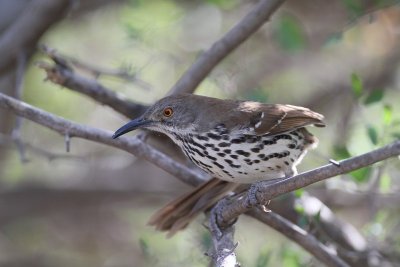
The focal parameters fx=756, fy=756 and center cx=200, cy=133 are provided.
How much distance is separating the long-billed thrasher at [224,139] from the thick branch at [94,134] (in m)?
0.08

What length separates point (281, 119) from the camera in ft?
13.1

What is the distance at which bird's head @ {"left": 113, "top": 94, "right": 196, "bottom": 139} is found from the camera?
13.5 ft

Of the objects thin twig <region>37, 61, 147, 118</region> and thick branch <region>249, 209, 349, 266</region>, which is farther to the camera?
thin twig <region>37, 61, 147, 118</region>

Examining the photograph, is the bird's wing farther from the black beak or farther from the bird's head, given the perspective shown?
the black beak

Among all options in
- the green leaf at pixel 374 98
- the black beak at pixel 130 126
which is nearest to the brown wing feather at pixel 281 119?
the green leaf at pixel 374 98

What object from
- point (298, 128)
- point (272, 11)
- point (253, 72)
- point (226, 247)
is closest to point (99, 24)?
point (253, 72)

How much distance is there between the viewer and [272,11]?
4.38 m

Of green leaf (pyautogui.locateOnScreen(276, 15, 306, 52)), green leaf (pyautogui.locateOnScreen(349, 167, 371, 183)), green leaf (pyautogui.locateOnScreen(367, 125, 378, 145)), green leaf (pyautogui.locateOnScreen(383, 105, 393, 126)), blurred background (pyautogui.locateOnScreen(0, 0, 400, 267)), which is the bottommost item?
blurred background (pyautogui.locateOnScreen(0, 0, 400, 267))

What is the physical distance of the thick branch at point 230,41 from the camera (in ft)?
14.4

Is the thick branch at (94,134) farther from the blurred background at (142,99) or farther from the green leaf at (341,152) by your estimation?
the blurred background at (142,99)

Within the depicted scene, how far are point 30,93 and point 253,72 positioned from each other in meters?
1.94

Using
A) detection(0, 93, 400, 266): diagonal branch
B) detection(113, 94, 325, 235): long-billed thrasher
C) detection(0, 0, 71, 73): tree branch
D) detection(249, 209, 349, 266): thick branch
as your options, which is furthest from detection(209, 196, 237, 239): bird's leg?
detection(0, 0, 71, 73): tree branch

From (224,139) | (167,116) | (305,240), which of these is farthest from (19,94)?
(305,240)

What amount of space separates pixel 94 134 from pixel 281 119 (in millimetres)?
984
